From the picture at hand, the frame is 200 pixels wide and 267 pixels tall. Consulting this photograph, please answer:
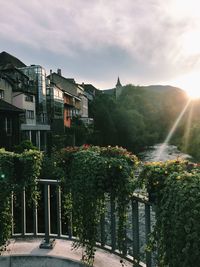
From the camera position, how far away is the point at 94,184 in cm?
346

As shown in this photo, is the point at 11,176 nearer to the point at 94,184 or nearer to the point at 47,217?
the point at 47,217

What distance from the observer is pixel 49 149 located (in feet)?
122

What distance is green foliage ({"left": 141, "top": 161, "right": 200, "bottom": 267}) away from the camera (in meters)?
2.27

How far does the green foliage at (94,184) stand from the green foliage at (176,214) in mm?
552

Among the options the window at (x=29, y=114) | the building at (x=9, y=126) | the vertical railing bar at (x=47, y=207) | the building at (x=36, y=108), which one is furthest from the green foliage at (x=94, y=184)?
the window at (x=29, y=114)

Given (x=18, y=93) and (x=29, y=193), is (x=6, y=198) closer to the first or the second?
(x=29, y=193)

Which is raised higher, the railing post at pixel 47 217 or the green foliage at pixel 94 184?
the green foliage at pixel 94 184

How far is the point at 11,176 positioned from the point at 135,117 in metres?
68.2

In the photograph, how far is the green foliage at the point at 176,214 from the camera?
2.27 meters

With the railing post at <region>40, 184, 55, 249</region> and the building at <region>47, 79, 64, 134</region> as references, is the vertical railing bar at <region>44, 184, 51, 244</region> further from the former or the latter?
the building at <region>47, 79, 64, 134</region>

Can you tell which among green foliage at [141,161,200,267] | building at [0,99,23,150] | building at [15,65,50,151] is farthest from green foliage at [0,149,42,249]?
building at [15,65,50,151]

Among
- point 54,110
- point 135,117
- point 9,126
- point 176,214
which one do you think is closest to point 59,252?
point 176,214

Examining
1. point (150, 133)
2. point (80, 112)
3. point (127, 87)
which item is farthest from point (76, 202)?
point (127, 87)

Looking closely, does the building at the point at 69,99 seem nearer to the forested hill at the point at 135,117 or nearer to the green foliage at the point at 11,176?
the forested hill at the point at 135,117
